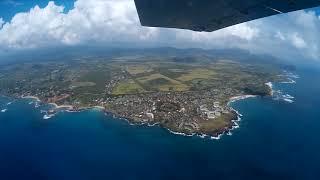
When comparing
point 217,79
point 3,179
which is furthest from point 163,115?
point 217,79

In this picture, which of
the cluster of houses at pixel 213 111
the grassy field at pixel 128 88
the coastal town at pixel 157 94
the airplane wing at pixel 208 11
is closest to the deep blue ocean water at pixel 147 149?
the coastal town at pixel 157 94

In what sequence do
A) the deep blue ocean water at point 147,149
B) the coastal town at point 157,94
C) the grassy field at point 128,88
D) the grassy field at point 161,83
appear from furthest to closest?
the grassy field at point 161,83 < the grassy field at point 128,88 < the coastal town at point 157,94 < the deep blue ocean water at point 147,149

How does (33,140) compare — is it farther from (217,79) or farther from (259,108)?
(217,79)

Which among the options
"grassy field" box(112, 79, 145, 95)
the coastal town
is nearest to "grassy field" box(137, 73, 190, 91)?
the coastal town

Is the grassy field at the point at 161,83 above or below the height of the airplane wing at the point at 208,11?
below

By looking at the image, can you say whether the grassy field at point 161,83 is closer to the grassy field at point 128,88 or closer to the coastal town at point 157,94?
the coastal town at point 157,94

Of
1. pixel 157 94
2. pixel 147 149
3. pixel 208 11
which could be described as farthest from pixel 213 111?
pixel 208 11
